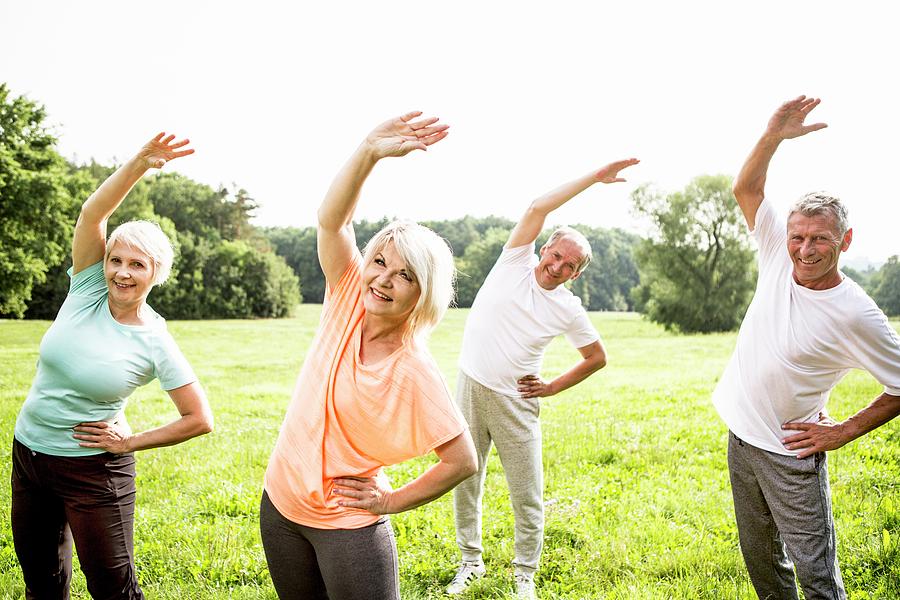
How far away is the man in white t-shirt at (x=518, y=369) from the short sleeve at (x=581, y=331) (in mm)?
19

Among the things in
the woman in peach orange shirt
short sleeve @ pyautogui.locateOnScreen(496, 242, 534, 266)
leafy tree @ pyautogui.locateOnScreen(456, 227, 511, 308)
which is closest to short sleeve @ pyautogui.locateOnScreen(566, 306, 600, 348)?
short sleeve @ pyautogui.locateOnScreen(496, 242, 534, 266)

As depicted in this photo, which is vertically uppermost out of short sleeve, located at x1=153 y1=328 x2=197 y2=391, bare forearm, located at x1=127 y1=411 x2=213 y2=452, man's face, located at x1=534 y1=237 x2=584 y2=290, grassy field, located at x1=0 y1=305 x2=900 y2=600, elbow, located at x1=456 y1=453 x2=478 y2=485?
man's face, located at x1=534 y1=237 x2=584 y2=290

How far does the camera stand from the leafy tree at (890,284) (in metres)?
13.2

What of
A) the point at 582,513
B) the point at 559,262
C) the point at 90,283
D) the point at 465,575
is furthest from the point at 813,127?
the point at 90,283

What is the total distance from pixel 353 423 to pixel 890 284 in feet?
50.0

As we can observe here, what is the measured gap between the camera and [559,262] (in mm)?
4301

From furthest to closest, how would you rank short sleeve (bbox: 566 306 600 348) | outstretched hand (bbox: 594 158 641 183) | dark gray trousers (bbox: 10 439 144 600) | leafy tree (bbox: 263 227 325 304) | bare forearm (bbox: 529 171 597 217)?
leafy tree (bbox: 263 227 325 304) < short sleeve (bbox: 566 306 600 348) < bare forearm (bbox: 529 171 597 217) < outstretched hand (bbox: 594 158 641 183) < dark gray trousers (bbox: 10 439 144 600)

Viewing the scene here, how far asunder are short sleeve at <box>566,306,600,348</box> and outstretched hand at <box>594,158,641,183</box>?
2.95 ft

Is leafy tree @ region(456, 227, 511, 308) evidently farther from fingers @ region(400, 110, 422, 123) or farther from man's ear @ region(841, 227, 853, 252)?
fingers @ region(400, 110, 422, 123)

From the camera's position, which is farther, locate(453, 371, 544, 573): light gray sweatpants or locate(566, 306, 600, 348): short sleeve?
locate(566, 306, 600, 348): short sleeve

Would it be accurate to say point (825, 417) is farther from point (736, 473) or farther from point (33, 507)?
point (33, 507)

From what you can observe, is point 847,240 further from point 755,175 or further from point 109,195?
point 109,195

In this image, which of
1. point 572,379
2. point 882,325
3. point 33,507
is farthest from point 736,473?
point 33,507

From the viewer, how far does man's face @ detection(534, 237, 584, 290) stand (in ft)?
14.1
